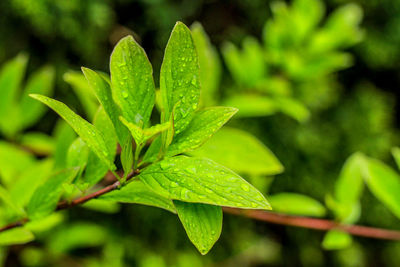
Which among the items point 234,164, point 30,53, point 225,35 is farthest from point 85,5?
point 234,164

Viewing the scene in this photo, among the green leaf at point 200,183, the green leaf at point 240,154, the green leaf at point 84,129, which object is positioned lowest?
the green leaf at point 240,154

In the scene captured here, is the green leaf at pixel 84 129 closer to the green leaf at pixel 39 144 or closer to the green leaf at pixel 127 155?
the green leaf at pixel 127 155

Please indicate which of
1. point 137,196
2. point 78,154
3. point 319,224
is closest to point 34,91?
point 78,154

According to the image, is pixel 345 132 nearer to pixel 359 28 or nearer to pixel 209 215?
pixel 359 28

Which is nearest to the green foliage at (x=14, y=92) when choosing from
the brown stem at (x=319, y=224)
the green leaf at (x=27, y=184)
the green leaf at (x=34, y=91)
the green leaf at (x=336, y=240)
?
the green leaf at (x=34, y=91)

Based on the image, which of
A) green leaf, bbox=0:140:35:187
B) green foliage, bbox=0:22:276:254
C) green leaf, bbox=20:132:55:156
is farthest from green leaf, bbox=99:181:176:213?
green leaf, bbox=20:132:55:156

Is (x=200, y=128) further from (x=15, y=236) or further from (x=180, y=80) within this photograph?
(x=15, y=236)
